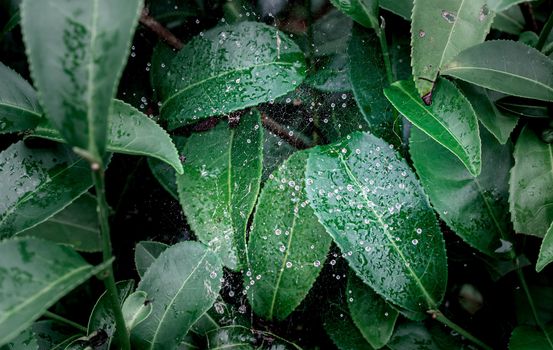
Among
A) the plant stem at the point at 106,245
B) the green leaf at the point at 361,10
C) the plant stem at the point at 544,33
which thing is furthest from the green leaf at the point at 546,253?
the plant stem at the point at 106,245

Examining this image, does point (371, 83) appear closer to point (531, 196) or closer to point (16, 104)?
point (531, 196)

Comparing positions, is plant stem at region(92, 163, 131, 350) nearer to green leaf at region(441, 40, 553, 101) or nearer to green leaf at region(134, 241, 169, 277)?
green leaf at region(134, 241, 169, 277)

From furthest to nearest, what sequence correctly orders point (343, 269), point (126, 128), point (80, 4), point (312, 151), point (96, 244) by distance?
1. point (96, 244)
2. point (343, 269)
3. point (312, 151)
4. point (126, 128)
5. point (80, 4)

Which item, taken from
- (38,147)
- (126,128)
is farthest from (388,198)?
(38,147)

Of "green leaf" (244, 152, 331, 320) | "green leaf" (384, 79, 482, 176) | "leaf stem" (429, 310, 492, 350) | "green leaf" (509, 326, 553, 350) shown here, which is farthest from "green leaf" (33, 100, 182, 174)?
"green leaf" (509, 326, 553, 350)

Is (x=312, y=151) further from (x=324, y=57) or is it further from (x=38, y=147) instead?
(x=38, y=147)

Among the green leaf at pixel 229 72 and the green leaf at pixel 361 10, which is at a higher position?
the green leaf at pixel 361 10

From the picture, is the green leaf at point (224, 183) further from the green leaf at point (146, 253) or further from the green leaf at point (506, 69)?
the green leaf at point (506, 69)
